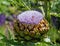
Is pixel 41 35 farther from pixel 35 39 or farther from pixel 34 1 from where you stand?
pixel 34 1

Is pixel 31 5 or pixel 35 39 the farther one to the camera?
pixel 31 5

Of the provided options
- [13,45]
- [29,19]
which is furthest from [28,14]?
[13,45]

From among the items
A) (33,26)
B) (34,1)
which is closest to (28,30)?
(33,26)

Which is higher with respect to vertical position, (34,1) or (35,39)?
(34,1)

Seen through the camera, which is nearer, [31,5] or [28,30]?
[28,30]

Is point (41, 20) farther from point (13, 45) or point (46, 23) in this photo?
point (13, 45)

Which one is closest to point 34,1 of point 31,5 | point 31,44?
point 31,5
